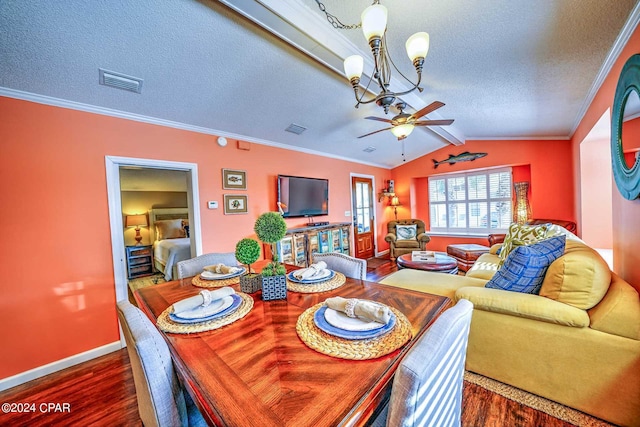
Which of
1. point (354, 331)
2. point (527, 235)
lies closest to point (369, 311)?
point (354, 331)

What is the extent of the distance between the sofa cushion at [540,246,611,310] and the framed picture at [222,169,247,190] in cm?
330

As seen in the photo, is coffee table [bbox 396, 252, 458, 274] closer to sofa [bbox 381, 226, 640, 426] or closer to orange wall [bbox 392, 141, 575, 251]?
sofa [bbox 381, 226, 640, 426]

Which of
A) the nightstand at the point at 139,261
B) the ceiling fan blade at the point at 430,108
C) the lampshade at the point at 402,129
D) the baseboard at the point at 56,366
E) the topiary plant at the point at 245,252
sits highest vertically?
the ceiling fan blade at the point at 430,108

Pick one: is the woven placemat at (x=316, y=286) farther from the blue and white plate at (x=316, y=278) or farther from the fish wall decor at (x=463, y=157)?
the fish wall decor at (x=463, y=157)

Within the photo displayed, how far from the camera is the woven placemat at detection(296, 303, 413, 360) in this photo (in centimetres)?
77

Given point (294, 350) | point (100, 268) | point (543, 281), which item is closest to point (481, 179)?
point (543, 281)

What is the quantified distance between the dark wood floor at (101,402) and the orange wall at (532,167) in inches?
170

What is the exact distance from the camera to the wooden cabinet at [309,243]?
3512 mm

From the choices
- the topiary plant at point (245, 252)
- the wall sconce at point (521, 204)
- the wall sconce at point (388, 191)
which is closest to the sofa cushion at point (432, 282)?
the topiary plant at point (245, 252)

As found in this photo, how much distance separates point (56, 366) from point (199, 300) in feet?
7.17

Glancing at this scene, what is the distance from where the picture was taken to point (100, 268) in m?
2.30

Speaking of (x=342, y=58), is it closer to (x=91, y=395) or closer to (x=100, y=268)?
(x=100, y=268)

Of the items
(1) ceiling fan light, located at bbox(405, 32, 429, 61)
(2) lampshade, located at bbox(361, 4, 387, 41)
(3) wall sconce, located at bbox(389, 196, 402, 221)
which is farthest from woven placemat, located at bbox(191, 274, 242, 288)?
(3) wall sconce, located at bbox(389, 196, 402, 221)

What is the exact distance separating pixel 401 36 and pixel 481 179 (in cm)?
454
